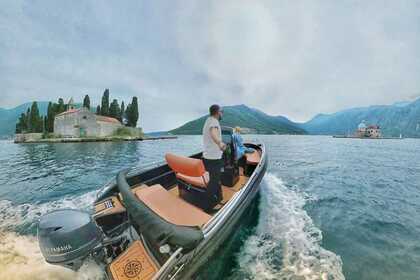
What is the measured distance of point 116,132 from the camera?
59.8 m

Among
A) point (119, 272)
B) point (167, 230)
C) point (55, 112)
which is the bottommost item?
point (119, 272)

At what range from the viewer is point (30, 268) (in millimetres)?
2959

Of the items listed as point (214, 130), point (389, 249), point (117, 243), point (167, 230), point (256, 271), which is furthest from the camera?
point (389, 249)

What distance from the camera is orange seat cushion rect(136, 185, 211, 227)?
117 inches

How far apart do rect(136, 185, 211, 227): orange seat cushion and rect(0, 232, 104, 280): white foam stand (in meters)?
1.10

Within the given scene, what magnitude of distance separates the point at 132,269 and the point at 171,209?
0.99 metres

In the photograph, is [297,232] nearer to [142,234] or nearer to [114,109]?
[142,234]

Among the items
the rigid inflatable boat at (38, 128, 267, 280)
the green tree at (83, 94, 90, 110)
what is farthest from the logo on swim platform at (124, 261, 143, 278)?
the green tree at (83, 94, 90, 110)

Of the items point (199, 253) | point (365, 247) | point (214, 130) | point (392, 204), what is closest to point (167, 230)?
point (199, 253)

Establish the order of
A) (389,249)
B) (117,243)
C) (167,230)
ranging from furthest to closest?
(389,249) < (117,243) < (167,230)

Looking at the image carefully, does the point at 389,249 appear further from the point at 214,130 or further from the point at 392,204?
the point at 214,130

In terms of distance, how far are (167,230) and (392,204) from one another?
27.2 feet

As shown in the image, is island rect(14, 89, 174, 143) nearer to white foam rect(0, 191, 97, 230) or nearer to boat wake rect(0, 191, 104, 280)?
white foam rect(0, 191, 97, 230)

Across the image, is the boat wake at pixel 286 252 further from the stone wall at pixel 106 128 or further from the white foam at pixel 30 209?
the stone wall at pixel 106 128
